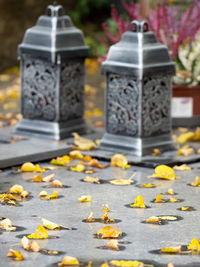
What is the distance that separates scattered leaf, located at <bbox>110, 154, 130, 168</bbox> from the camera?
4973 mm

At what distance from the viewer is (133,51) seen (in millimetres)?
5121

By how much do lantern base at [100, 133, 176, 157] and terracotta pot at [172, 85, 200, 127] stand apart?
898 mm

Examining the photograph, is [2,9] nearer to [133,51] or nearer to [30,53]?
[30,53]

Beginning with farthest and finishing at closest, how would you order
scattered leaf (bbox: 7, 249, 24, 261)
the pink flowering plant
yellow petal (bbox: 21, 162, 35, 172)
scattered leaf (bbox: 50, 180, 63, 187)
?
1. the pink flowering plant
2. yellow petal (bbox: 21, 162, 35, 172)
3. scattered leaf (bbox: 50, 180, 63, 187)
4. scattered leaf (bbox: 7, 249, 24, 261)

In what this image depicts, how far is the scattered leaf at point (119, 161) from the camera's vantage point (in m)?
4.97

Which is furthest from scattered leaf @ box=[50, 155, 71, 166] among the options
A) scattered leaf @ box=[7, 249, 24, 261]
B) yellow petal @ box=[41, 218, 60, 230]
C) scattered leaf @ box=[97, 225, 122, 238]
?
scattered leaf @ box=[7, 249, 24, 261]

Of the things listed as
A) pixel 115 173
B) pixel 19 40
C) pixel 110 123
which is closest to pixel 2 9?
pixel 19 40

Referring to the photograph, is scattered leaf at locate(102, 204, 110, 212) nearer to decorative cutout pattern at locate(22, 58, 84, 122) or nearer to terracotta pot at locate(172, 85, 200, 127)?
decorative cutout pattern at locate(22, 58, 84, 122)

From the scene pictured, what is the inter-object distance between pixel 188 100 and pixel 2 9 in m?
3.76

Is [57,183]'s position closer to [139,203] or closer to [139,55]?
[139,203]

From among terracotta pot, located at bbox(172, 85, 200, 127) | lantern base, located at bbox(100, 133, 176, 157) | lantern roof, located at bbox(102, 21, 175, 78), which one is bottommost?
lantern base, located at bbox(100, 133, 176, 157)

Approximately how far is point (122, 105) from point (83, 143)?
456mm

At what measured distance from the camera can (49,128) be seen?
566cm

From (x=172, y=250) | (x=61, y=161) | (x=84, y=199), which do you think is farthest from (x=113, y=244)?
(x=61, y=161)
